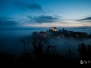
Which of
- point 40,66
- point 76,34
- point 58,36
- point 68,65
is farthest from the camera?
point 58,36

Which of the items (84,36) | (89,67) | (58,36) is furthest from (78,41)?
(89,67)

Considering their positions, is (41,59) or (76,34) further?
(76,34)

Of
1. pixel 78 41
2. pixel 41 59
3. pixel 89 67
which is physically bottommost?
pixel 78 41

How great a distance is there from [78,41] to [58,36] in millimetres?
16618

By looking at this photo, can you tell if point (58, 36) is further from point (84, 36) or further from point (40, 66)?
point (40, 66)

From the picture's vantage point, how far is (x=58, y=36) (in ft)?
264

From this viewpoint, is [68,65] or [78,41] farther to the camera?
[78,41]

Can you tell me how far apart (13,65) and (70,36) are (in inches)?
2666

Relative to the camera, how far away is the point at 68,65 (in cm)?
1157

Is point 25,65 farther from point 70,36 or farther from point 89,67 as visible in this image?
point 70,36

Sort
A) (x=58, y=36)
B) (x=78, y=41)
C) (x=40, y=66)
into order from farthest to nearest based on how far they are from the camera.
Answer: (x=58, y=36)
(x=78, y=41)
(x=40, y=66)

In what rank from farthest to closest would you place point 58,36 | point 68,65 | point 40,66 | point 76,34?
point 58,36 → point 76,34 → point 68,65 → point 40,66

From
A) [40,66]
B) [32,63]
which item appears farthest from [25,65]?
[40,66]

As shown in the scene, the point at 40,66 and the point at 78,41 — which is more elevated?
the point at 40,66
